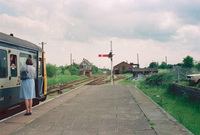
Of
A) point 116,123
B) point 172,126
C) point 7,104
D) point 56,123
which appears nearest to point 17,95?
point 7,104

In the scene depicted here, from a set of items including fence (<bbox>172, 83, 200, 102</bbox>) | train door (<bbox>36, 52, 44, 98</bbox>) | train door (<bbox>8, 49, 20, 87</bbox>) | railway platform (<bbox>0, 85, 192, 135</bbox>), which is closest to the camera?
railway platform (<bbox>0, 85, 192, 135</bbox>)

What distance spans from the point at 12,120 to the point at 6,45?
99.5 inches

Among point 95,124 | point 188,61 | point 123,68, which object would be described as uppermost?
point 188,61

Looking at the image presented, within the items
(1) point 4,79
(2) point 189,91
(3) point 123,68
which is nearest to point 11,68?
(1) point 4,79

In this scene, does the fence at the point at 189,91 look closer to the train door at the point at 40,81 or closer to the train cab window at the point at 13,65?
the train door at the point at 40,81

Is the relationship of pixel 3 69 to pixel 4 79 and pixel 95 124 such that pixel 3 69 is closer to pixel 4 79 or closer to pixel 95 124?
pixel 4 79

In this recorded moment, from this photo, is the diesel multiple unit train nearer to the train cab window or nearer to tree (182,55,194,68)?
the train cab window

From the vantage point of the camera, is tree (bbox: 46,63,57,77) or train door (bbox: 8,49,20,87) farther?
tree (bbox: 46,63,57,77)

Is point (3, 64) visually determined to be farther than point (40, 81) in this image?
No

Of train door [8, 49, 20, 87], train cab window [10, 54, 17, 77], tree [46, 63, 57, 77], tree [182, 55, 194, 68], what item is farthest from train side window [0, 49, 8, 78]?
tree [182, 55, 194, 68]

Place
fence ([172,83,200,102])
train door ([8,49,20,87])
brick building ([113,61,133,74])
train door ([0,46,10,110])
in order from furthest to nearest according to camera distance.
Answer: brick building ([113,61,133,74])
fence ([172,83,200,102])
train door ([8,49,20,87])
train door ([0,46,10,110])

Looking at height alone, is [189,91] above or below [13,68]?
below

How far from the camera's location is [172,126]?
4.73m

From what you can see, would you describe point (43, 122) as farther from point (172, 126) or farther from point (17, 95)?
point (172, 126)
